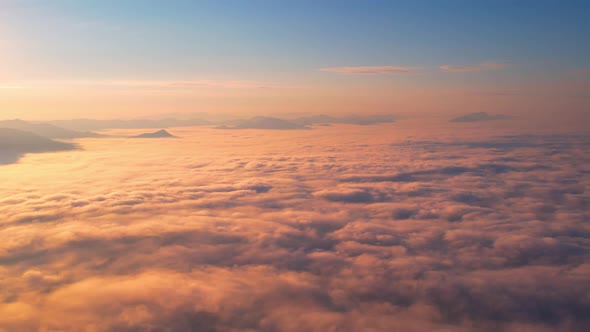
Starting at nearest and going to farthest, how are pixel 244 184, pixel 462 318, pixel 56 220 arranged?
pixel 462 318 < pixel 56 220 < pixel 244 184

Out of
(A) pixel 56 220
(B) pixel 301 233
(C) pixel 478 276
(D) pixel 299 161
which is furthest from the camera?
(D) pixel 299 161

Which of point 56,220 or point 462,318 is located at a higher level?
point 56,220

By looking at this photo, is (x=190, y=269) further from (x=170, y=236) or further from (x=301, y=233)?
(x=301, y=233)

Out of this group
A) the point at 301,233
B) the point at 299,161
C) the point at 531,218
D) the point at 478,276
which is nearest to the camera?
the point at 478,276

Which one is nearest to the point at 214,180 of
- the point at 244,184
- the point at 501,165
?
the point at 244,184

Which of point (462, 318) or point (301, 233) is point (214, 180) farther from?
point (462, 318)

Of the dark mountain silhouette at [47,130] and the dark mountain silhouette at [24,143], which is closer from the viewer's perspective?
the dark mountain silhouette at [24,143]

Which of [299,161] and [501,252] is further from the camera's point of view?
[299,161]

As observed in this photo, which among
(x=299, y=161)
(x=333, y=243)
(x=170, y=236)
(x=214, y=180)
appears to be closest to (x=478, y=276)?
(x=333, y=243)

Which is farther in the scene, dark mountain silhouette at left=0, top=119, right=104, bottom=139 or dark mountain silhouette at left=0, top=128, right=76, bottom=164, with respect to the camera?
dark mountain silhouette at left=0, top=119, right=104, bottom=139
